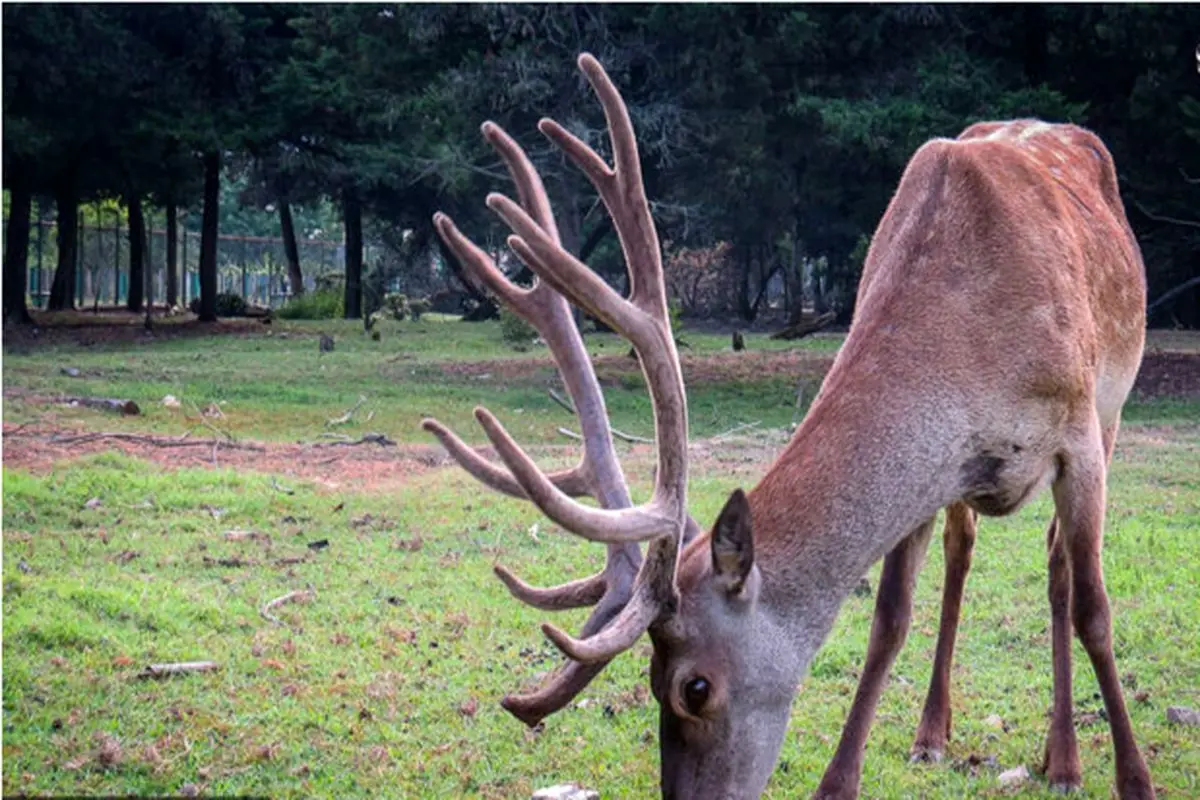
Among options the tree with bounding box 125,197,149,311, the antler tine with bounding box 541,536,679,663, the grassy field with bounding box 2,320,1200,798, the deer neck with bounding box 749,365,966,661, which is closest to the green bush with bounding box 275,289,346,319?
the tree with bounding box 125,197,149,311

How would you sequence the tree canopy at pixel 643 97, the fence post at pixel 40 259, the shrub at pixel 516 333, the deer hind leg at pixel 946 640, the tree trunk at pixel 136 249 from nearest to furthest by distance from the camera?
the deer hind leg at pixel 946 640 → the tree canopy at pixel 643 97 → the shrub at pixel 516 333 → the tree trunk at pixel 136 249 → the fence post at pixel 40 259

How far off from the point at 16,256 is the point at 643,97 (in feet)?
43.1

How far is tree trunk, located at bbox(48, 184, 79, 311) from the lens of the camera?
28.5m

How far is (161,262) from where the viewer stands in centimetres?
4656

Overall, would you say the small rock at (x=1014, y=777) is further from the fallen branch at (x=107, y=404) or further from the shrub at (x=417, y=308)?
the shrub at (x=417, y=308)

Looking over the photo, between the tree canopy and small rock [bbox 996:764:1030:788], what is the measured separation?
11015mm

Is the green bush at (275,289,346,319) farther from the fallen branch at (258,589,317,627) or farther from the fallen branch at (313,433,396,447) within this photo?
the fallen branch at (258,589,317,627)

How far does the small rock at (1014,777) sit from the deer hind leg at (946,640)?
A: 232 millimetres

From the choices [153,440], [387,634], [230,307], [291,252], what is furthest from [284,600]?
[291,252]

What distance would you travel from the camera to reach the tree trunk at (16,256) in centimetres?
2670

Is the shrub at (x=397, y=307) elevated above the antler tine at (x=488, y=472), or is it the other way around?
the antler tine at (x=488, y=472)

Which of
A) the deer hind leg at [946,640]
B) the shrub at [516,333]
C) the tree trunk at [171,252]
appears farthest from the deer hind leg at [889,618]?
the tree trunk at [171,252]

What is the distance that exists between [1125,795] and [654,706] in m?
1.68

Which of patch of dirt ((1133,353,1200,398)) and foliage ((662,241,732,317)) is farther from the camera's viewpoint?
foliage ((662,241,732,317))
